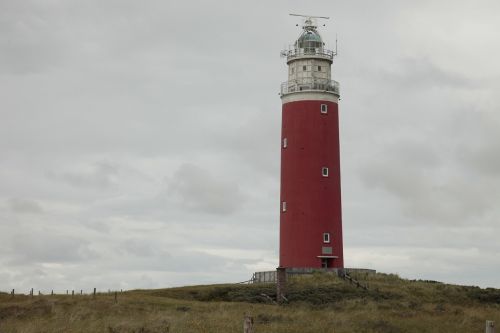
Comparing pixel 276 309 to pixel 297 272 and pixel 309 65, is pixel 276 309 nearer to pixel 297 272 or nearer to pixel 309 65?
pixel 297 272

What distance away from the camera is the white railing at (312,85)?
189 ft

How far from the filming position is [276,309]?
138 feet

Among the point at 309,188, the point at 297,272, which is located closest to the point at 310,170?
the point at 309,188

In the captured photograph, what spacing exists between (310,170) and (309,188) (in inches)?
48.1

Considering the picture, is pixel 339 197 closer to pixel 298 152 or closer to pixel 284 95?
pixel 298 152

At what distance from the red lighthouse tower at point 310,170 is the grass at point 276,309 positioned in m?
2.88

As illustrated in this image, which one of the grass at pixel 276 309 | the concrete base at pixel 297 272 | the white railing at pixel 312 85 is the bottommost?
the grass at pixel 276 309

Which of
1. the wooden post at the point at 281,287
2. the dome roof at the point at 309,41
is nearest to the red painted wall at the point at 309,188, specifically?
the dome roof at the point at 309,41

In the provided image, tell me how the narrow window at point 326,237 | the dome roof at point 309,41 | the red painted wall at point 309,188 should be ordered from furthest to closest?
the dome roof at point 309,41 < the narrow window at point 326,237 < the red painted wall at point 309,188

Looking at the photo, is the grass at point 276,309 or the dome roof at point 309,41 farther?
the dome roof at point 309,41

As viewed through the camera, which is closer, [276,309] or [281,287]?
[276,309]

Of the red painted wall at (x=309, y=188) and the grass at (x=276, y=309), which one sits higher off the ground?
the red painted wall at (x=309, y=188)

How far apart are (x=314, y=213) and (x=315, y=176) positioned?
8.20ft

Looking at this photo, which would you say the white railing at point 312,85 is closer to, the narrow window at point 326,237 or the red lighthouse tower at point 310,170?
the red lighthouse tower at point 310,170
